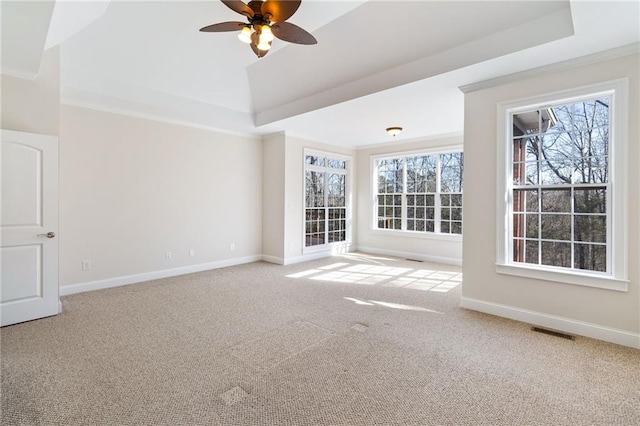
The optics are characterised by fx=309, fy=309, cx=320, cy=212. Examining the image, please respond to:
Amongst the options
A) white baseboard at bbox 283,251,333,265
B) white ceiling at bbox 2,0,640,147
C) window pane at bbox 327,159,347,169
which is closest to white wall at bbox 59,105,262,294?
white ceiling at bbox 2,0,640,147

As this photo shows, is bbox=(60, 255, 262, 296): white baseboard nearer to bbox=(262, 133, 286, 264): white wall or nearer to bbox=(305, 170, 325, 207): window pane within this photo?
bbox=(262, 133, 286, 264): white wall

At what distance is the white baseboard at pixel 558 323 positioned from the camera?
2.80 meters

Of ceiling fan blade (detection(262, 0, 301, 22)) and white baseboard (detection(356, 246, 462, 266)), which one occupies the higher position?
ceiling fan blade (detection(262, 0, 301, 22))

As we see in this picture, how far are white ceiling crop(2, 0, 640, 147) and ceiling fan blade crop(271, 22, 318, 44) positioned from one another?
68 centimetres

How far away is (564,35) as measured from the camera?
2.65 metres

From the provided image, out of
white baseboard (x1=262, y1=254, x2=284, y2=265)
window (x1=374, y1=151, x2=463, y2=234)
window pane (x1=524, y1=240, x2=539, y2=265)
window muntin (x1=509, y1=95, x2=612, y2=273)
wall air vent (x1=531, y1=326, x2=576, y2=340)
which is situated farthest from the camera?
window (x1=374, y1=151, x2=463, y2=234)

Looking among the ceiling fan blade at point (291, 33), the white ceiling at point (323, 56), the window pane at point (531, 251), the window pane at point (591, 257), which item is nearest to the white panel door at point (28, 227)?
the white ceiling at point (323, 56)

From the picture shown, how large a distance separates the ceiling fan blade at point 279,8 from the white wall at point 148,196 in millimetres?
3299

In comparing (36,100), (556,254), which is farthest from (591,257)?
(36,100)

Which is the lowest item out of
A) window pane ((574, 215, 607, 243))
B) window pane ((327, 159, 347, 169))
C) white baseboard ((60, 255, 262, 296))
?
white baseboard ((60, 255, 262, 296))

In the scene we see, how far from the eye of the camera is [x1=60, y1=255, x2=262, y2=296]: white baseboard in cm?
429

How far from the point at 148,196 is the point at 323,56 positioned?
3459mm

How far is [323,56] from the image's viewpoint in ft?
13.5

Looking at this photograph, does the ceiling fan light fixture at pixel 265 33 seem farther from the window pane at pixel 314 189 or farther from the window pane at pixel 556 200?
the window pane at pixel 314 189
